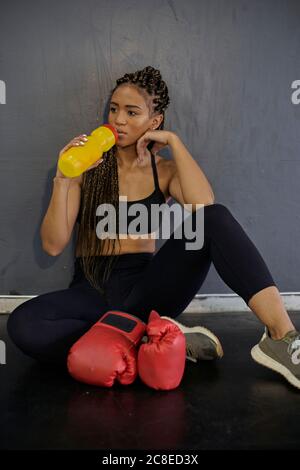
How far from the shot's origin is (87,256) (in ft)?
5.34

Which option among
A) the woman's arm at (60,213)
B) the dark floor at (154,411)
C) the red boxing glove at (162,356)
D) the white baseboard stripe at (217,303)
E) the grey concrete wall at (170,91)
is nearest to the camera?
the dark floor at (154,411)

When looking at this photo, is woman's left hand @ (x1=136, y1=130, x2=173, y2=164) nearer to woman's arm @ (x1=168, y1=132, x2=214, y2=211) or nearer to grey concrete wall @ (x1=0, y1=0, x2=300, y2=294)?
woman's arm @ (x1=168, y1=132, x2=214, y2=211)

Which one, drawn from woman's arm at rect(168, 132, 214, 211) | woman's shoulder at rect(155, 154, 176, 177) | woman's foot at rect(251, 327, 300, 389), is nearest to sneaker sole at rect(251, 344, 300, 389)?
woman's foot at rect(251, 327, 300, 389)

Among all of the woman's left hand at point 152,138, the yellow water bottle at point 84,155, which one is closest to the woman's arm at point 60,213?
the yellow water bottle at point 84,155

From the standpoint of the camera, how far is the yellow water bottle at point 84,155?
1354mm

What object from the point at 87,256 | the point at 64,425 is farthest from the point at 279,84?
the point at 64,425

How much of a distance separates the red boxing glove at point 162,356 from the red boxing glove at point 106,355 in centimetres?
4

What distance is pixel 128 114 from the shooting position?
1.59 meters

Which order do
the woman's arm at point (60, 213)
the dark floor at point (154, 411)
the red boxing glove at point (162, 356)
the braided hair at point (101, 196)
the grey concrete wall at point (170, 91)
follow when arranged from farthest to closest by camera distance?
the grey concrete wall at point (170, 91), the braided hair at point (101, 196), the woman's arm at point (60, 213), the red boxing glove at point (162, 356), the dark floor at point (154, 411)

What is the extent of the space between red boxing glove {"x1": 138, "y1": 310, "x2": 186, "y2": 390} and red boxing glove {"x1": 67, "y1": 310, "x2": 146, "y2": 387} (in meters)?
0.04

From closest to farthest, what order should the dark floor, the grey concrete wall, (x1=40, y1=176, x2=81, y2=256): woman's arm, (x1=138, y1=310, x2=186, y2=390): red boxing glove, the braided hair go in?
1. the dark floor
2. (x1=138, y1=310, x2=186, y2=390): red boxing glove
3. (x1=40, y1=176, x2=81, y2=256): woman's arm
4. the braided hair
5. the grey concrete wall

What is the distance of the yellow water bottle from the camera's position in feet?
4.44

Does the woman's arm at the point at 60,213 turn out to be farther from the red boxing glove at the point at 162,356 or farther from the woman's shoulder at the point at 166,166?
the red boxing glove at the point at 162,356

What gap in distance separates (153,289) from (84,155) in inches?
16.1
